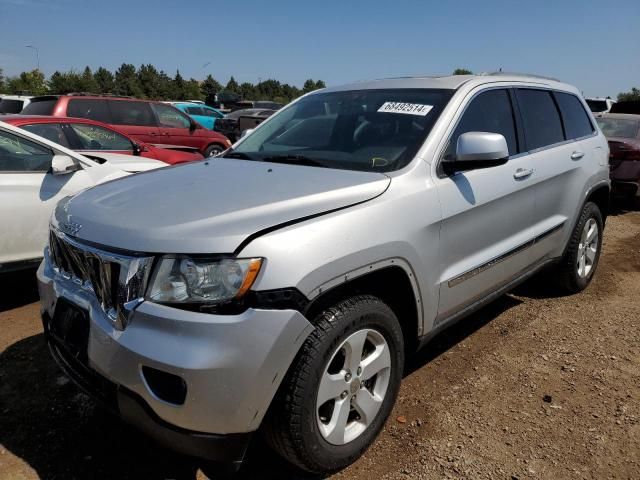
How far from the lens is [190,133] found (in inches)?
450

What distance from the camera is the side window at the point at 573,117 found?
4.20 meters

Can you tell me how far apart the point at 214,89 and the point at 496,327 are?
83.5 metres

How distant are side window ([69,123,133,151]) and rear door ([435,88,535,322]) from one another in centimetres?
494

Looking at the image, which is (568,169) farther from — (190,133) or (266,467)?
(190,133)

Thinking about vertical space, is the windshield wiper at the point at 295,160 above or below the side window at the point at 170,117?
above

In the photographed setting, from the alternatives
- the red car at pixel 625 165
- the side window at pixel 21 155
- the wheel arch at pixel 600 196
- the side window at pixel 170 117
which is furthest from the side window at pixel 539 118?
the side window at pixel 170 117

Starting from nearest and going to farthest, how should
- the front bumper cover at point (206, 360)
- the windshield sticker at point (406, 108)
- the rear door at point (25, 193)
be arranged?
1. the front bumper cover at point (206, 360)
2. the windshield sticker at point (406, 108)
3. the rear door at point (25, 193)

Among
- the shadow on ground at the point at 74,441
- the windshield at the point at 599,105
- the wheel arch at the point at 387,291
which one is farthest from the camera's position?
the windshield at the point at 599,105

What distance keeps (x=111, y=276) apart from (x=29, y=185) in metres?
2.76

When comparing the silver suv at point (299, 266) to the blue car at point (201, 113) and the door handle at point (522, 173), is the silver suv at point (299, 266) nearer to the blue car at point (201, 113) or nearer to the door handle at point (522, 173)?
the door handle at point (522, 173)

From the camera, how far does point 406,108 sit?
305 cm

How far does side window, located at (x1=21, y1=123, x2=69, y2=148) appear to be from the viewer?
5.93 m

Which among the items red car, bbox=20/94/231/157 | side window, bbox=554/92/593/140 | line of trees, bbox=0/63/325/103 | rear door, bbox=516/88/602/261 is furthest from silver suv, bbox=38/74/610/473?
line of trees, bbox=0/63/325/103

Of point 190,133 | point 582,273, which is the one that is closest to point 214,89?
point 190,133
